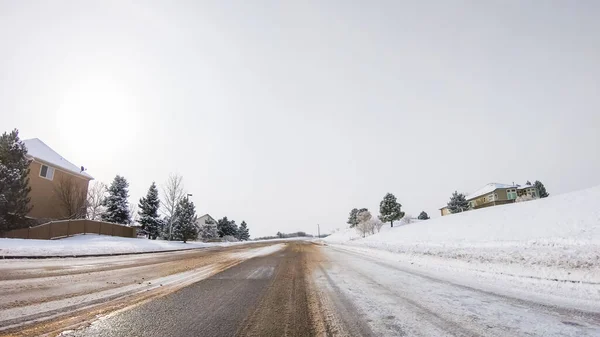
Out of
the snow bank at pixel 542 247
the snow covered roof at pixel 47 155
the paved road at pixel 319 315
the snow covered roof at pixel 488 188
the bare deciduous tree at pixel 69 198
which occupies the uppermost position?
the snow covered roof at pixel 488 188

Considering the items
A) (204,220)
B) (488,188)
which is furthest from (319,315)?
(204,220)

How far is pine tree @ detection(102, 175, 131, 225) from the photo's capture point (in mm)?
42250

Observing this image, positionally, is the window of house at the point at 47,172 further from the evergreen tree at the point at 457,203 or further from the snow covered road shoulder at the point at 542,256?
the evergreen tree at the point at 457,203

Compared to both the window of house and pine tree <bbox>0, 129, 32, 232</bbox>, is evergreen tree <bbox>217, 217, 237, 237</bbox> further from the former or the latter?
pine tree <bbox>0, 129, 32, 232</bbox>

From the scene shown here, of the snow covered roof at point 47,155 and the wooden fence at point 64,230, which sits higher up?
the snow covered roof at point 47,155

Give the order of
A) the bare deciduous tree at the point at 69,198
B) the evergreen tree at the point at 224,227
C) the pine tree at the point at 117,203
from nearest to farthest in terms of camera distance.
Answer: the bare deciduous tree at the point at 69,198 < the pine tree at the point at 117,203 < the evergreen tree at the point at 224,227

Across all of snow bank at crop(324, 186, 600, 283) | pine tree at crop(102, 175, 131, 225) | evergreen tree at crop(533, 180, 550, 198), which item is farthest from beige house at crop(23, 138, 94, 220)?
evergreen tree at crop(533, 180, 550, 198)

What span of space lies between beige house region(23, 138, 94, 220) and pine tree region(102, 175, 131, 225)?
392cm

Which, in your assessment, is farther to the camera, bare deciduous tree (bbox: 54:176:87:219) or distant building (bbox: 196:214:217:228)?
distant building (bbox: 196:214:217:228)

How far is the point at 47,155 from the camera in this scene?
35.2 meters

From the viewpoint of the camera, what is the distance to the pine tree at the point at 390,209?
68562mm

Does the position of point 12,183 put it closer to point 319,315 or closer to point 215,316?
point 215,316

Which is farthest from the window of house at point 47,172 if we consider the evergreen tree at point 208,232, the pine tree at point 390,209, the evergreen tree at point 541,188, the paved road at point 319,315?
the evergreen tree at point 541,188

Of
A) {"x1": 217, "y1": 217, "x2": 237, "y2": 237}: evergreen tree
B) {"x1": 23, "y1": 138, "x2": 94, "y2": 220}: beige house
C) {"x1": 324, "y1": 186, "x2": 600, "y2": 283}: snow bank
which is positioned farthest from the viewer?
{"x1": 217, "y1": 217, "x2": 237, "y2": 237}: evergreen tree
